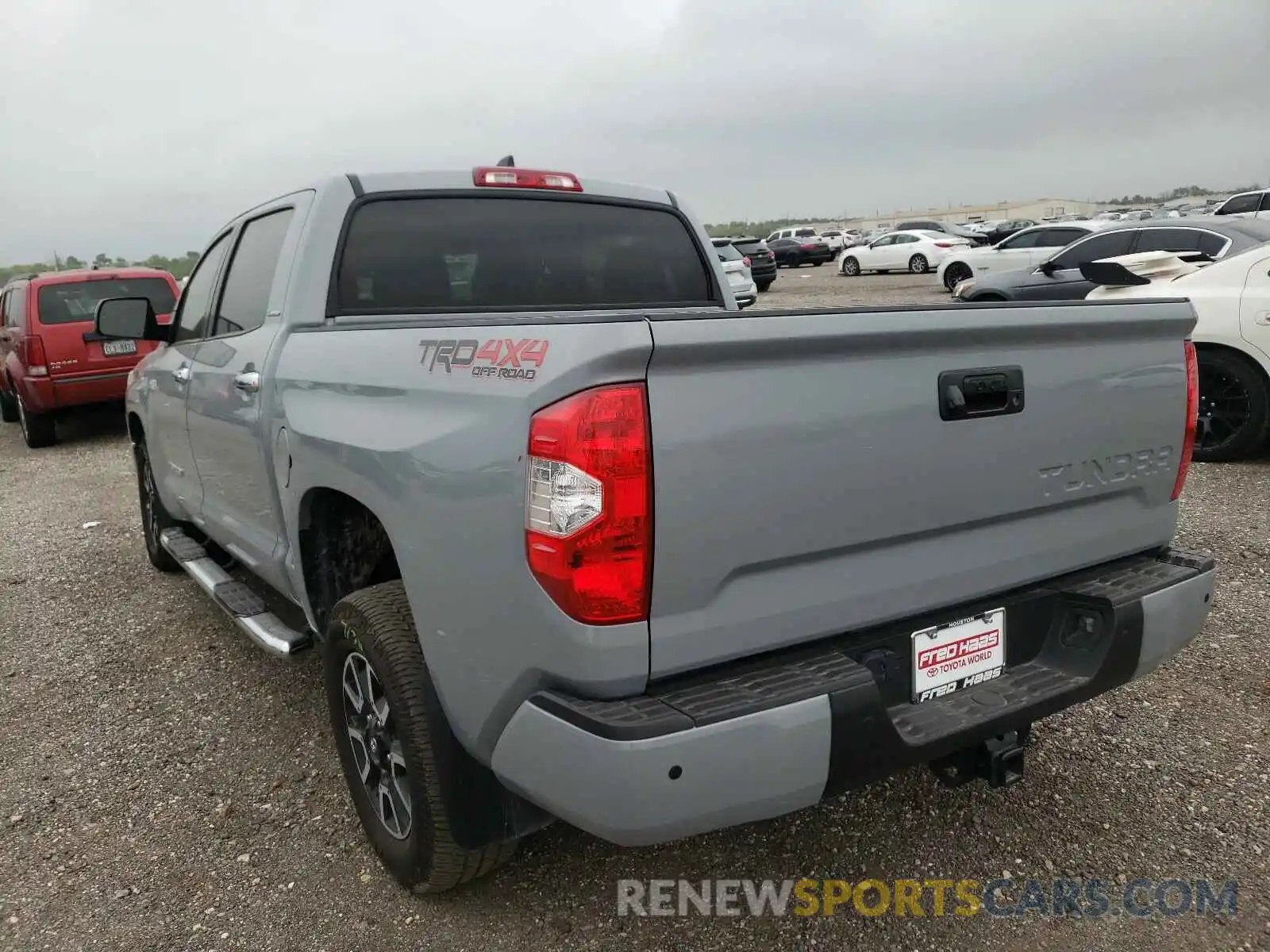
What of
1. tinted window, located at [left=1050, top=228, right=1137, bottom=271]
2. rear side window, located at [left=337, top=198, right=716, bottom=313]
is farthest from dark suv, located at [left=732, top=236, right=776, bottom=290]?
rear side window, located at [left=337, top=198, right=716, bottom=313]

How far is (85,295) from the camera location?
10141 mm

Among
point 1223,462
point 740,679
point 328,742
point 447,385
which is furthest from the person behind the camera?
point 1223,462

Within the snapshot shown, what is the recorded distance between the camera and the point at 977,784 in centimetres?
300

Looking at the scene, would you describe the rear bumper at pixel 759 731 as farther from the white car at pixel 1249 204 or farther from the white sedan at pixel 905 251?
the white sedan at pixel 905 251

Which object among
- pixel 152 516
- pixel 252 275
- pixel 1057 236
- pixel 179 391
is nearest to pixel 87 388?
pixel 152 516

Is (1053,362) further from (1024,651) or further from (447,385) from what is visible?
(447,385)

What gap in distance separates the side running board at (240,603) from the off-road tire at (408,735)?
21.5 inches

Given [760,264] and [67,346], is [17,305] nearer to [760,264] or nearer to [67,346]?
[67,346]

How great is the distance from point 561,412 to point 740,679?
66cm

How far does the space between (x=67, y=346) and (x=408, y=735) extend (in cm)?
938

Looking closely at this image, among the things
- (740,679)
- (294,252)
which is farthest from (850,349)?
(294,252)

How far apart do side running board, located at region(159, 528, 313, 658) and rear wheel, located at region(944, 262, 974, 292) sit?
18211 millimetres

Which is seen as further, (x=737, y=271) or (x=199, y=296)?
(x=737, y=271)

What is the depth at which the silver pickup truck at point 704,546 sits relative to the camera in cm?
180
